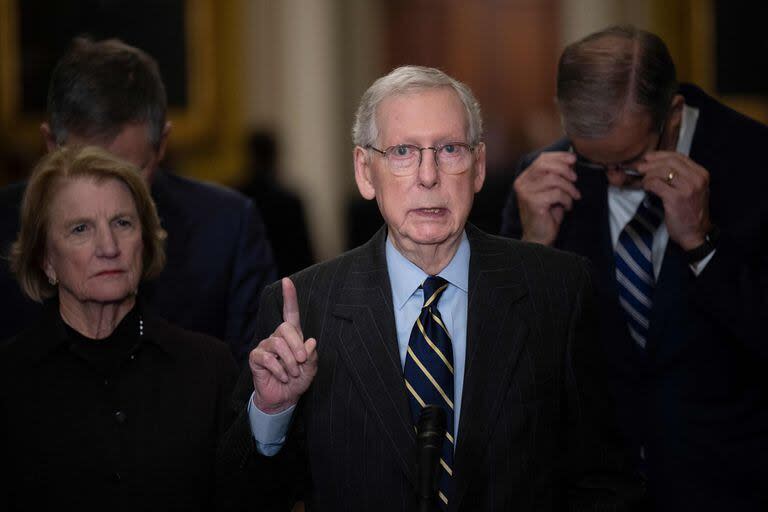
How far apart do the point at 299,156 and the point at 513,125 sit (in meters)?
2.42

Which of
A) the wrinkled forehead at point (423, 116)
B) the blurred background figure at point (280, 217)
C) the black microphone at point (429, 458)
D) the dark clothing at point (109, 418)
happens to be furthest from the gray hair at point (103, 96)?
the blurred background figure at point (280, 217)

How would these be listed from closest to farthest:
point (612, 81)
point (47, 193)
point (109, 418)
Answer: point (109, 418)
point (47, 193)
point (612, 81)

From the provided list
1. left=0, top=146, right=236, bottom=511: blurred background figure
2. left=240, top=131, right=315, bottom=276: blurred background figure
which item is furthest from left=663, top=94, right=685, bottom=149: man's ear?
left=240, top=131, right=315, bottom=276: blurred background figure

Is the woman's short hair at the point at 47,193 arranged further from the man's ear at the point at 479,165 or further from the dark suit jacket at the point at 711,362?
the dark suit jacket at the point at 711,362

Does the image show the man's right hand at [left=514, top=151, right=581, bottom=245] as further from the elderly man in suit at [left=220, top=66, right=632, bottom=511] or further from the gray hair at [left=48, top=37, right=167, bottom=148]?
the gray hair at [left=48, top=37, right=167, bottom=148]

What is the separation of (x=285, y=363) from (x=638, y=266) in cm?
123

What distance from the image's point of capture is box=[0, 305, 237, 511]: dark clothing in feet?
8.05

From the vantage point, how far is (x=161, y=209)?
10.3 feet

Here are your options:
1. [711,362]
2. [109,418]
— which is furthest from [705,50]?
[109,418]

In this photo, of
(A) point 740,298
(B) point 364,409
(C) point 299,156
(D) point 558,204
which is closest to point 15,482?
(B) point 364,409

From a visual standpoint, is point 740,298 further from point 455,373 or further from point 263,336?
point 263,336

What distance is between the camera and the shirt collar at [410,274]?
7.64 feet

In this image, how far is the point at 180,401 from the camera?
2.56 m

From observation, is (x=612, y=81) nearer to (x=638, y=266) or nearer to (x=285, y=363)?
(x=638, y=266)
